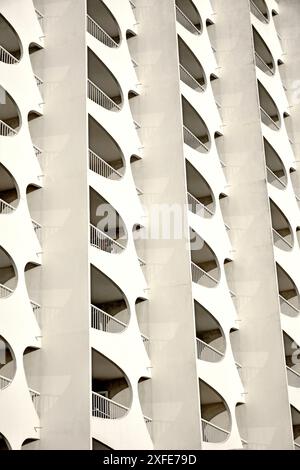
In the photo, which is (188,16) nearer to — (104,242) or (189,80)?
(189,80)

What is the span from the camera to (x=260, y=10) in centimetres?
4547

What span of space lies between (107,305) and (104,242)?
2.10 m

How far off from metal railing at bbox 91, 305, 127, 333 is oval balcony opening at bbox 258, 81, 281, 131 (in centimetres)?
1561

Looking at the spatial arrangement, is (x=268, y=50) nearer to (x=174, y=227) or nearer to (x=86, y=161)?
(x=174, y=227)

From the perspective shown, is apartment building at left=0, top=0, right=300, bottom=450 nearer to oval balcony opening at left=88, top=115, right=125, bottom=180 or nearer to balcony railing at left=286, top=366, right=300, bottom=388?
oval balcony opening at left=88, top=115, right=125, bottom=180

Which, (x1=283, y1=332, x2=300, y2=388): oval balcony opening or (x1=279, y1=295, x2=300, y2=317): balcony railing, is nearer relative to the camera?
(x1=283, y1=332, x2=300, y2=388): oval balcony opening

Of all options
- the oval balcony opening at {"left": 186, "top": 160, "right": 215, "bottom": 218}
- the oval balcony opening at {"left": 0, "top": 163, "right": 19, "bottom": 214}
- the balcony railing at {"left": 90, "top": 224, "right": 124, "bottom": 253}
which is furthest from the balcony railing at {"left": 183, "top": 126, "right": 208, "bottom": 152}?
the oval balcony opening at {"left": 0, "top": 163, "right": 19, "bottom": 214}

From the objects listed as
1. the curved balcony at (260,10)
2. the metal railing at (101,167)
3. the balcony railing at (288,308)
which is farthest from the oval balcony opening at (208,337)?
the curved balcony at (260,10)

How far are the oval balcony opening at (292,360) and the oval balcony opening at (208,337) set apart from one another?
341cm

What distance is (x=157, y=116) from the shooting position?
33.5 m

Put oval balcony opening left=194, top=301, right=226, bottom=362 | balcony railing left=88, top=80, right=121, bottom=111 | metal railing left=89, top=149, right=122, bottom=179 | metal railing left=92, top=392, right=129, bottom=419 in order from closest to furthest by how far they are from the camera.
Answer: metal railing left=92, top=392, right=129, bottom=419 < metal railing left=89, top=149, right=122, bottom=179 < balcony railing left=88, top=80, right=121, bottom=111 < oval balcony opening left=194, top=301, right=226, bottom=362

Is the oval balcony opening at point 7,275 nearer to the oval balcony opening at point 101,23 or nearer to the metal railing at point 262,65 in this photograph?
the oval balcony opening at point 101,23

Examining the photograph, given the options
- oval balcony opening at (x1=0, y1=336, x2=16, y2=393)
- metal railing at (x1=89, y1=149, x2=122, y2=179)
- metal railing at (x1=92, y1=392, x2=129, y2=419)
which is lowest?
metal railing at (x1=92, y1=392, x2=129, y2=419)

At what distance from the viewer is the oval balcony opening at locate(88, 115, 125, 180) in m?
30.6
